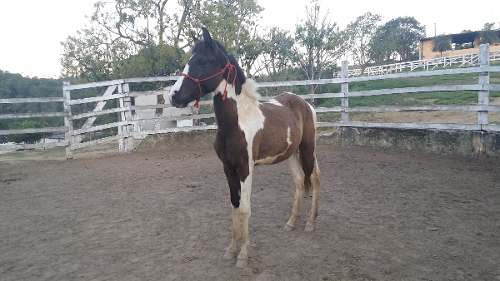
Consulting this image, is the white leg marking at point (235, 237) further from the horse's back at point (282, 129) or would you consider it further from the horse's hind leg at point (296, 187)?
the horse's hind leg at point (296, 187)

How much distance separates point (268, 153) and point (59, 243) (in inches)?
89.8

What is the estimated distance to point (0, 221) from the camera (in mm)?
4402

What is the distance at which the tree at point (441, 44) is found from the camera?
117ft

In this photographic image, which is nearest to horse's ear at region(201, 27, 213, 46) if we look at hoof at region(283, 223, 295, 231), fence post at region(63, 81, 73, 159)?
hoof at region(283, 223, 295, 231)

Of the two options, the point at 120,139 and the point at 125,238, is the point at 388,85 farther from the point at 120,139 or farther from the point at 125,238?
the point at 125,238

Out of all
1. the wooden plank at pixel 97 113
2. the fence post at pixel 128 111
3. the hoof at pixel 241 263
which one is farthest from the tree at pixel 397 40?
the hoof at pixel 241 263

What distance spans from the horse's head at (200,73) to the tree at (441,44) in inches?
1522

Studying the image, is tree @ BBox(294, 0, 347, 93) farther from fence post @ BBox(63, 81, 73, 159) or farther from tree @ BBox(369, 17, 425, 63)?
tree @ BBox(369, 17, 425, 63)

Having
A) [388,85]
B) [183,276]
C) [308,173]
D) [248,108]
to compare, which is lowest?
[183,276]

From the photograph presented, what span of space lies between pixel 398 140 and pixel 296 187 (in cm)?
476

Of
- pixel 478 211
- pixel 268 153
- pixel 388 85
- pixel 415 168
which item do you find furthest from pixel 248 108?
pixel 388 85

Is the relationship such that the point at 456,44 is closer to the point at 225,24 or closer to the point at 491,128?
the point at 225,24

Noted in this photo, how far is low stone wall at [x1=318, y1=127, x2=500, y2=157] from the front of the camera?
252 inches

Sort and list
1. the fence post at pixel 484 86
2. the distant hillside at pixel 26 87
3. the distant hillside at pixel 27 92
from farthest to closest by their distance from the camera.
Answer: the distant hillside at pixel 26 87, the distant hillside at pixel 27 92, the fence post at pixel 484 86
